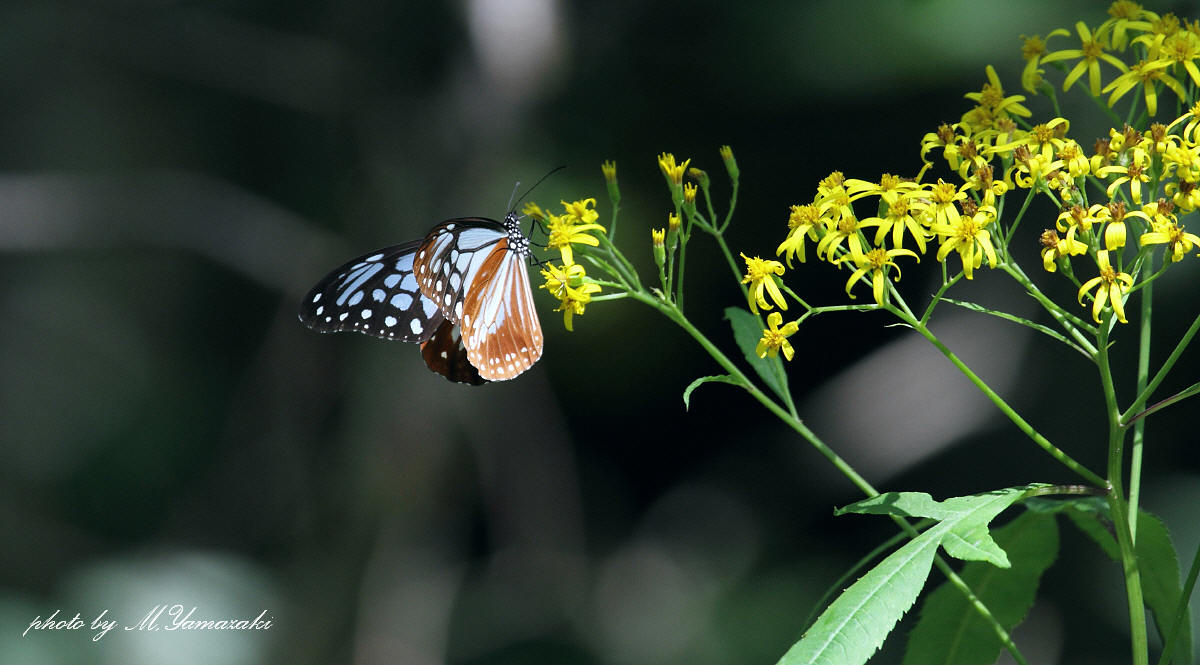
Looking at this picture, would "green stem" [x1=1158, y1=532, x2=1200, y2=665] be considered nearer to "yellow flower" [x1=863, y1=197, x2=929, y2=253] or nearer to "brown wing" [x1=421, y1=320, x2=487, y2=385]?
"yellow flower" [x1=863, y1=197, x2=929, y2=253]

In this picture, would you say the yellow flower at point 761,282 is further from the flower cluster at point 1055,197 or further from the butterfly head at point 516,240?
the butterfly head at point 516,240

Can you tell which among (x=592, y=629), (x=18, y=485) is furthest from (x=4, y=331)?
(x=592, y=629)

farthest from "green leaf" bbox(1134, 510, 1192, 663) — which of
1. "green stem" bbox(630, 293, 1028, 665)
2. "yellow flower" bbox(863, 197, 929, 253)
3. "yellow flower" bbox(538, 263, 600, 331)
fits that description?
"yellow flower" bbox(538, 263, 600, 331)

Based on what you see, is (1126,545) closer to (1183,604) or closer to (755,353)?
(1183,604)

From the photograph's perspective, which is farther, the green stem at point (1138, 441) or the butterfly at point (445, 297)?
the butterfly at point (445, 297)

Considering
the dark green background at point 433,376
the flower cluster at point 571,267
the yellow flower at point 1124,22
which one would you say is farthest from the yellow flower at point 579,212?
the dark green background at point 433,376
